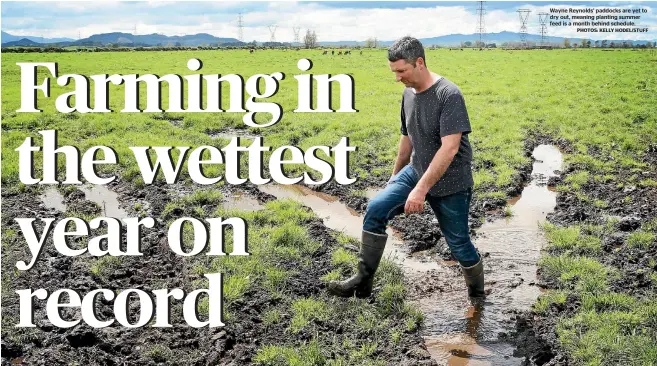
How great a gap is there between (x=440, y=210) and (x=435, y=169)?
2.43 feet

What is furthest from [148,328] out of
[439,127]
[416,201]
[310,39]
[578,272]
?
[310,39]

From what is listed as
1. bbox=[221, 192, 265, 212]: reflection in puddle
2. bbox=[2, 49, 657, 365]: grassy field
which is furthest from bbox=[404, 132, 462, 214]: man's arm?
bbox=[221, 192, 265, 212]: reflection in puddle

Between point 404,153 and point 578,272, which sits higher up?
point 404,153

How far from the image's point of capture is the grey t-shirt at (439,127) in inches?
214

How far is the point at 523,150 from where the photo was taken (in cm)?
1412

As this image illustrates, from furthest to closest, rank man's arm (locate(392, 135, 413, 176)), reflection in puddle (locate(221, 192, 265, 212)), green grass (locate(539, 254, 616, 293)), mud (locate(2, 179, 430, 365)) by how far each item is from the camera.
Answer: reflection in puddle (locate(221, 192, 265, 212)) → green grass (locate(539, 254, 616, 293)) → man's arm (locate(392, 135, 413, 176)) → mud (locate(2, 179, 430, 365))

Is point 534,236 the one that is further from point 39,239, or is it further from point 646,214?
point 39,239

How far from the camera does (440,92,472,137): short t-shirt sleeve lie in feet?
17.7

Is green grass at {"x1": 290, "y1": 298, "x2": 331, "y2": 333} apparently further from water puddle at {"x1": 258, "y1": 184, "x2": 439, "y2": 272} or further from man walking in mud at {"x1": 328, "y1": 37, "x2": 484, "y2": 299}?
water puddle at {"x1": 258, "y1": 184, "x2": 439, "y2": 272}

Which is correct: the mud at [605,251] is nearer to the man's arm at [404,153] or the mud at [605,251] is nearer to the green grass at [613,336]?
the green grass at [613,336]

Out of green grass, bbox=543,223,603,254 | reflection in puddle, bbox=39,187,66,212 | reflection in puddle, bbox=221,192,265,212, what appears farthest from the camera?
reflection in puddle, bbox=39,187,66,212

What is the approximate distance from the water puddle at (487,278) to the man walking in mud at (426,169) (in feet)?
1.21

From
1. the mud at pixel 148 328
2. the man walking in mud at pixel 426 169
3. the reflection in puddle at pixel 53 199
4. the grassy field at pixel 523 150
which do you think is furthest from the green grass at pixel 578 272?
the reflection in puddle at pixel 53 199

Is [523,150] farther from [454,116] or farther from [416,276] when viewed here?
[454,116]
